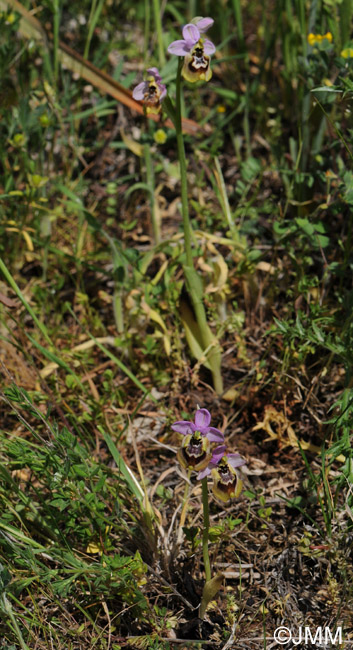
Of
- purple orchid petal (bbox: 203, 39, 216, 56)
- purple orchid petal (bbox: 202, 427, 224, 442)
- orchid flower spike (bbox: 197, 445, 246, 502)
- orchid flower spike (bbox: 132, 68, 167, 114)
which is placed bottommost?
orchid flower spike (bbox: 197, 445, 246, 502)

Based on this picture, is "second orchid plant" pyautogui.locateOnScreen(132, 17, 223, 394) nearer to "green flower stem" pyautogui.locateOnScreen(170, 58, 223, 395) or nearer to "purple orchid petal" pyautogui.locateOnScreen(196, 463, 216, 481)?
"green flower stem" pyautogui.locateOnScreen(170, 58, 223, 395)

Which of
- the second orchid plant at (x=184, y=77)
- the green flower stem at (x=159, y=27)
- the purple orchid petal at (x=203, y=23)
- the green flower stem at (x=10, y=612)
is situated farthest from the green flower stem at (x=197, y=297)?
the green flower stem at (x=10, y=612)

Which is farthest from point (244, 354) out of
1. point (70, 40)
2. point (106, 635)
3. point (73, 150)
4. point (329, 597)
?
point (70, 40)

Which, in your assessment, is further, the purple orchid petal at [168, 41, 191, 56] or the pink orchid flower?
the purple orchid petal at [168, 41, 191, 56]

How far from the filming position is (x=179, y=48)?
160 cm

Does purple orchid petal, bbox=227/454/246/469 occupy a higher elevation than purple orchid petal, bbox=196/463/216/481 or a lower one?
lower

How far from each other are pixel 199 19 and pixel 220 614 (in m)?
1.57

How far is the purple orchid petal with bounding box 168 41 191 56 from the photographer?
1.59 m

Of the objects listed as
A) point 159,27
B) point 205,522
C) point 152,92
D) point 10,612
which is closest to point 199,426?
point 205,522

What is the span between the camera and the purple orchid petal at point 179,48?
5.21 ft

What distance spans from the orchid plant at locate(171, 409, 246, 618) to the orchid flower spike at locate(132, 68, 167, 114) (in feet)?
2.75

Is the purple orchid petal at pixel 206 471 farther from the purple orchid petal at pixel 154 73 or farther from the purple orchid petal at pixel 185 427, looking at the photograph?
the purple orchid petal at pixel 154 73

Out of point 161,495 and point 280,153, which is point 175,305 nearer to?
point 161,495

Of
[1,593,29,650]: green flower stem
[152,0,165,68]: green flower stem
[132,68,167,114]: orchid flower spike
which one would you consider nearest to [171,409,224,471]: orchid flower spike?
[1,593,29,650]: green flower stem
